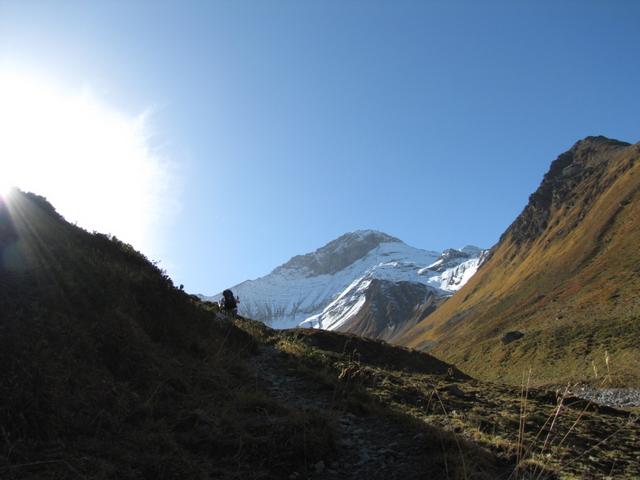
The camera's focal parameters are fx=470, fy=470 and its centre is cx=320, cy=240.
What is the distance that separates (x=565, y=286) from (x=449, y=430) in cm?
8819

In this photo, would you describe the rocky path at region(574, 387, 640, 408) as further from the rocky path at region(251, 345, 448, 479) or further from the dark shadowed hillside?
the rocky path at region(251, 345, 448, 479)

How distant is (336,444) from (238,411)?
204 cm

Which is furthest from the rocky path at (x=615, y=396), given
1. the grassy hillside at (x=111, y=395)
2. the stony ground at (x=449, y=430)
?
the grassy hillside at (x=111, y=395)

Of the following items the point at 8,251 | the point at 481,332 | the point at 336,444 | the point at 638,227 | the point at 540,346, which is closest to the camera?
the point at 336,444

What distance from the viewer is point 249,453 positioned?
7020 mm

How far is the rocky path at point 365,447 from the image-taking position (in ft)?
22.5

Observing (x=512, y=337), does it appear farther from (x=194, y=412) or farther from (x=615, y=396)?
(x=194, y=412)

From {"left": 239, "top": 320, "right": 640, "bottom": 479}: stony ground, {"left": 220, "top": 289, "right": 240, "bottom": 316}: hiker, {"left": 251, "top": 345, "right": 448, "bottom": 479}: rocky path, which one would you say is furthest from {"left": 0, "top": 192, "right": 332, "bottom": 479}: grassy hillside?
{"left": 220, "top": 289, "right": 240, "bottom": 316}: hiker

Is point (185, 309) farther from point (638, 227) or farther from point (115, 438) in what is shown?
point (638, 227)

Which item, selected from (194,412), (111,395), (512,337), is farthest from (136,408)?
(512,337)

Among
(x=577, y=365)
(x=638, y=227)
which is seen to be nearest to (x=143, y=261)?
(x=577, y=365)

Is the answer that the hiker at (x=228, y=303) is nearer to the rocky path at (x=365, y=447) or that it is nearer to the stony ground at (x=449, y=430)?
the stony ground at (x=449, y=430)

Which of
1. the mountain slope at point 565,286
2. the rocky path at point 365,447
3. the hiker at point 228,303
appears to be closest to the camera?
the rocky path at point 365,447

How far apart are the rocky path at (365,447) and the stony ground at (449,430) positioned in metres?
0.02
